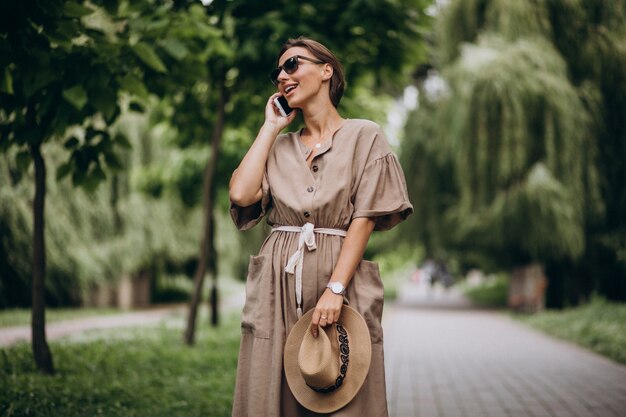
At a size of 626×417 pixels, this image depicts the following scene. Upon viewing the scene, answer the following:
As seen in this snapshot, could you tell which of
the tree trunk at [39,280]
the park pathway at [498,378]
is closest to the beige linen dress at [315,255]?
the park pathway at [498,378]

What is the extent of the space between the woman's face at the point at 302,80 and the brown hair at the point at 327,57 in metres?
0.02

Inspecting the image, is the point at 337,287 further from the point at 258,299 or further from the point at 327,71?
the point at 327,71

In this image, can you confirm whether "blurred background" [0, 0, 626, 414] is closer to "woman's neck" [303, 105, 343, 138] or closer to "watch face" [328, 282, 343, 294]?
"woman's neck" [303, 105, 343, 138]

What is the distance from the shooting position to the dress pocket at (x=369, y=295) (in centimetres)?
268

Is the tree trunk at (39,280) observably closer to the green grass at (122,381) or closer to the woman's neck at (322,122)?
the green grass at (122,381)

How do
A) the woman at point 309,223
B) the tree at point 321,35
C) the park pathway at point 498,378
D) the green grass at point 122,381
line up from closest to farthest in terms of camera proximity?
1. the woman at point 309,223
2. the green grass at point 122,381
3. the park pathway at point 498,378
4. the tree at point 321,35

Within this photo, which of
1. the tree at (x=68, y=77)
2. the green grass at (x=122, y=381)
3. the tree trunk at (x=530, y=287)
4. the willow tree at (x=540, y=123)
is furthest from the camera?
the tree trunk at (x=530, y=287)

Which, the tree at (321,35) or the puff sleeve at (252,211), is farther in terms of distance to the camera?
the tree at (321,35)

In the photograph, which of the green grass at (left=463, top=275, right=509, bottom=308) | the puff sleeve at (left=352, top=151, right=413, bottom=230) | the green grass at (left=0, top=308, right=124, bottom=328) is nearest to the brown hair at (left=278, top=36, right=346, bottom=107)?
the puff sleeve at (left=352, top=151, right=413, bottom=230)

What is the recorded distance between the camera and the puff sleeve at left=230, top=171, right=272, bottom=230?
9.32 feet

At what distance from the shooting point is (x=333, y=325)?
257 centimetres

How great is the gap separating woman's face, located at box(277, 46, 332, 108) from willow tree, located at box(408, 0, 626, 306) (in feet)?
34.9

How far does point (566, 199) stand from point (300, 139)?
37.0 feet

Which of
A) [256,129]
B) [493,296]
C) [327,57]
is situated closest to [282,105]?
[327,57]
